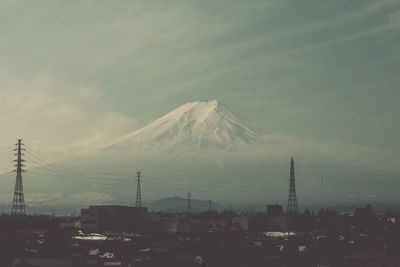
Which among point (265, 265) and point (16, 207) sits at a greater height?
point (16, 207)

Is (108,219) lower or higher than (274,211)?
lower

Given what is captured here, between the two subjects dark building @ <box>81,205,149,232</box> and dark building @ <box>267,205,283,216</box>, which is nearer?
dark building @ <box>81,205,149,232</box>

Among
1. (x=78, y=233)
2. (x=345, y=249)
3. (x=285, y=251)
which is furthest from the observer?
(x=78, y=233)

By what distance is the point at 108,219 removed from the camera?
111 meters

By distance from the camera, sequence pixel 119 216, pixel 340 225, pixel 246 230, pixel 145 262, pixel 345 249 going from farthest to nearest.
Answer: pixel 340 225, pixel 246 230, pixel 119 216, pixel 345 249, pixel 145 262

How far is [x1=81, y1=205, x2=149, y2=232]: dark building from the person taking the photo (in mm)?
109938

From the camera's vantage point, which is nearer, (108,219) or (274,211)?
(108,219)

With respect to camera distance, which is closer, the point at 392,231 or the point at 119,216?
the point at 119,216

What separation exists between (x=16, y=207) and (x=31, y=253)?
1002 inches

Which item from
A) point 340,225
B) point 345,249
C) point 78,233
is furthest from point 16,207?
point 340,225

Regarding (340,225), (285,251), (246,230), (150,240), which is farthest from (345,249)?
(340,225)

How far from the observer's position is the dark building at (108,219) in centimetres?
10994

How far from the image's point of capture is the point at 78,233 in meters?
96.6

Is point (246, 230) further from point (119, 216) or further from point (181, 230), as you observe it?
point (119, 216)
